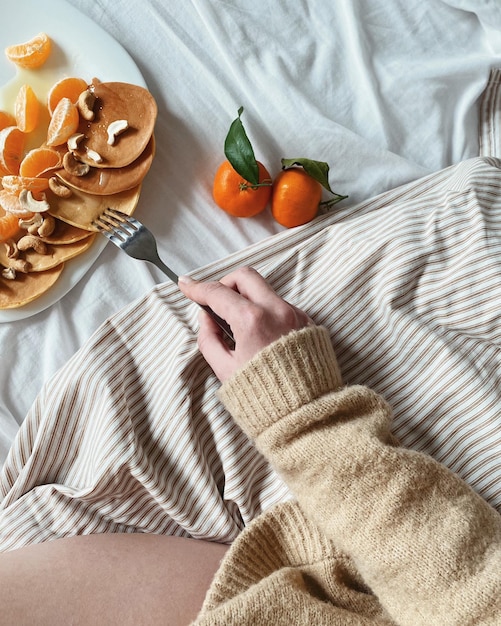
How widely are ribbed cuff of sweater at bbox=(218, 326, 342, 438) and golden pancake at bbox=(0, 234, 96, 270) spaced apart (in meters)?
0.37

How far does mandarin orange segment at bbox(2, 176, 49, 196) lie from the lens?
97 centimetres

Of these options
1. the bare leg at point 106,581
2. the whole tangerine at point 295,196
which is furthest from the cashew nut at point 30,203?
the bare leg at point 106,581

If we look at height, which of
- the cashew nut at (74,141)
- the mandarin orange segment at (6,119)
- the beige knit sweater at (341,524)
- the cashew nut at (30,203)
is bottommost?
the beige knit sweater at (341,524)

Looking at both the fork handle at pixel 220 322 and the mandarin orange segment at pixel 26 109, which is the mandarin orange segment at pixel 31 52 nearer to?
the mandarin orange segment at pixel 26 109

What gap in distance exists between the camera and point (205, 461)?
0.90 m

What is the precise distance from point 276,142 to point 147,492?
0.61m

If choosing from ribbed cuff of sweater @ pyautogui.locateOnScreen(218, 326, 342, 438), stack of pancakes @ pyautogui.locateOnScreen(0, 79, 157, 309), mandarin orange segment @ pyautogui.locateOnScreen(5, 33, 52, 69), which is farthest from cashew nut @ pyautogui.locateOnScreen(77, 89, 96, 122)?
ribbed cuff of sweater @ pyautogui.locateOnScreen(218, 326, 342, 438)

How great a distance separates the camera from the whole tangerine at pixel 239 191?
1008 mm

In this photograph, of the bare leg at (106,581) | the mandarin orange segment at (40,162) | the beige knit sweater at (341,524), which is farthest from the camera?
the mandarin orange segment at (40,162)

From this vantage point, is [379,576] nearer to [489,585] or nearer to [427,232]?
[489,585]

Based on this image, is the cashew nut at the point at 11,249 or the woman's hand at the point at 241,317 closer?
the woman's hand at the point at 241,317

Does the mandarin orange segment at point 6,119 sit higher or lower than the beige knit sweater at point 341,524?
A: higher

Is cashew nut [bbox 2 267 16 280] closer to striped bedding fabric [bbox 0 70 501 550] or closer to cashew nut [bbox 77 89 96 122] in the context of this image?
striped bedding fabric [bbox 0 70 501 550]

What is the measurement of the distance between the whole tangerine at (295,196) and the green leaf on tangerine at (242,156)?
0.18 feet
